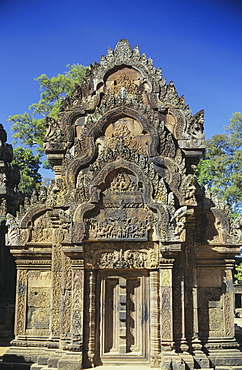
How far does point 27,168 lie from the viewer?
25.8m

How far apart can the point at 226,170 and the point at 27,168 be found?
13187 mm

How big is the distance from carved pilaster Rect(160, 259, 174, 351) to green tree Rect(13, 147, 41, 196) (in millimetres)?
17191

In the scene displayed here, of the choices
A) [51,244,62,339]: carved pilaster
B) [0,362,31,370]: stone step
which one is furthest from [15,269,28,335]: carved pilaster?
[51,244,62,339]: carved pilaster

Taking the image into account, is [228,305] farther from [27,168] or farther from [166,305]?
[27,168]

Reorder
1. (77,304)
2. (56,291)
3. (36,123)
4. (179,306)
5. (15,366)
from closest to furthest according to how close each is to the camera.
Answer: (77,304) → (179,306) → (15,366) → (56,291) → (36,123)

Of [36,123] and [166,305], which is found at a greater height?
[36,123]

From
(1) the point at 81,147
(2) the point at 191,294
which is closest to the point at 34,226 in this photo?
(1) the point at 81,147

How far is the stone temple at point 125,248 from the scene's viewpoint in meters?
9.25

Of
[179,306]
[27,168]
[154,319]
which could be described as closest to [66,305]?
[154,319]

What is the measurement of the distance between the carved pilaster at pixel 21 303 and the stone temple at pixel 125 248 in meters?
0.02

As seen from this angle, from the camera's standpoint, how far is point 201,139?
1062 cm

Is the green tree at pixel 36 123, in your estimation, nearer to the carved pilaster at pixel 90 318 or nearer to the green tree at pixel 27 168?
the green tree at pixel 27 168

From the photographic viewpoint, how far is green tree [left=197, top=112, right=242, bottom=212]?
2800 cm

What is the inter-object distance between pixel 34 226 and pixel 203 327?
481cm
